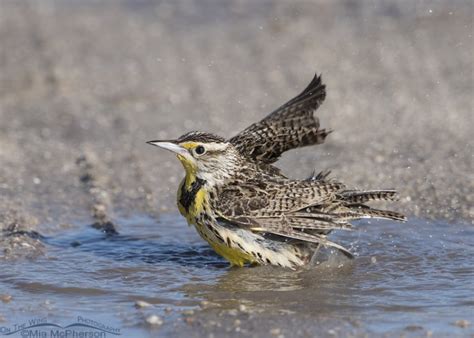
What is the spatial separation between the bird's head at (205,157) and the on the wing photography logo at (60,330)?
1917 millimetres

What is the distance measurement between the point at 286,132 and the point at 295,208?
3.40 feet

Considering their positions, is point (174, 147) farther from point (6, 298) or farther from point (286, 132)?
point (6, 298)

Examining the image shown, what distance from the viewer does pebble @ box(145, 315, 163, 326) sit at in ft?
22.6

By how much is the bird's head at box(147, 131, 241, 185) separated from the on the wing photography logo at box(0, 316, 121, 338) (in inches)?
75.5

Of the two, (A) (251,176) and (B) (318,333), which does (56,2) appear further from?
(B) (318,333)

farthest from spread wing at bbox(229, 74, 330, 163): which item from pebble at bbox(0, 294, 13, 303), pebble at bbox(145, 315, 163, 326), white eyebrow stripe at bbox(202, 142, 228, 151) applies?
pebble at bbox(0, 294, 13, 303)

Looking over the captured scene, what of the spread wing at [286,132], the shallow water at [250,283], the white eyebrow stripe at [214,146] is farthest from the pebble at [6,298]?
the spread wing at [286,132]

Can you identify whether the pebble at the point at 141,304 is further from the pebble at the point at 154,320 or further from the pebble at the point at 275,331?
the pebble at the point at 275,331

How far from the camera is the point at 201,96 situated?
48.8ft

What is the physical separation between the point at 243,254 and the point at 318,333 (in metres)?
1.74

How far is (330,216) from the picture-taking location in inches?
326

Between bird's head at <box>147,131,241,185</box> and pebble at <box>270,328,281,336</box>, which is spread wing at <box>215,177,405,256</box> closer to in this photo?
bird's head at <box>147,131,241,185</box>

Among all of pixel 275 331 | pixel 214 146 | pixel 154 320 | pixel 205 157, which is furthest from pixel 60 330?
pixel 214 146

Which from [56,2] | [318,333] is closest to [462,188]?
[318,333]
